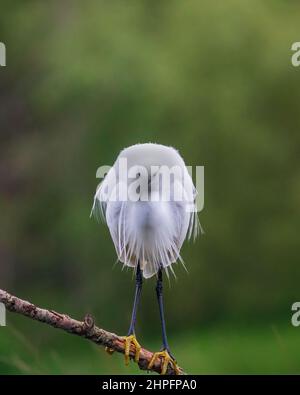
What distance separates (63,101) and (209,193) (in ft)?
2.97

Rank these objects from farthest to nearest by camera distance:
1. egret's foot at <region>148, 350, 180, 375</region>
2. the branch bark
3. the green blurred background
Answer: the green blurred background < egret's foot at <region>148, 350, 180, 375</region> < the branch bark

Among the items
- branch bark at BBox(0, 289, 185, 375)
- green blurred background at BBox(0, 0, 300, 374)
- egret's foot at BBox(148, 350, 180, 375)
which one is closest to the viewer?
branch bark at BBox(0, 289, 185, 375)

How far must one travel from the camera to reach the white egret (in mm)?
1322

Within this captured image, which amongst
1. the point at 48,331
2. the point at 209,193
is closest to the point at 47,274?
the point at 48,331

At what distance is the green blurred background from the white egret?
5.02ft

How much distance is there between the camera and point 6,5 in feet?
11.8

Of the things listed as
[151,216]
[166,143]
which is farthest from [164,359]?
[166,143]

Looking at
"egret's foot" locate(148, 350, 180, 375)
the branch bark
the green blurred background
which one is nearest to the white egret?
"egret's foot" locate(148, 350, 180, 375)

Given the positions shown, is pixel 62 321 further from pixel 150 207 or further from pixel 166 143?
pixel 166 143

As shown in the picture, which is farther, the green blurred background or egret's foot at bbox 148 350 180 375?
the green blurred background

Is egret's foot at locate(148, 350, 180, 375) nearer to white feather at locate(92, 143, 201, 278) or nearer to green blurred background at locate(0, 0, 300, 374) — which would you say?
white feather at locate(92, 143, 201, 278)

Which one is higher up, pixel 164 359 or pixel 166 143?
pixel 166 143

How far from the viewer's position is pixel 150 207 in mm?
1311

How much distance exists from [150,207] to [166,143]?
70.8 inches
